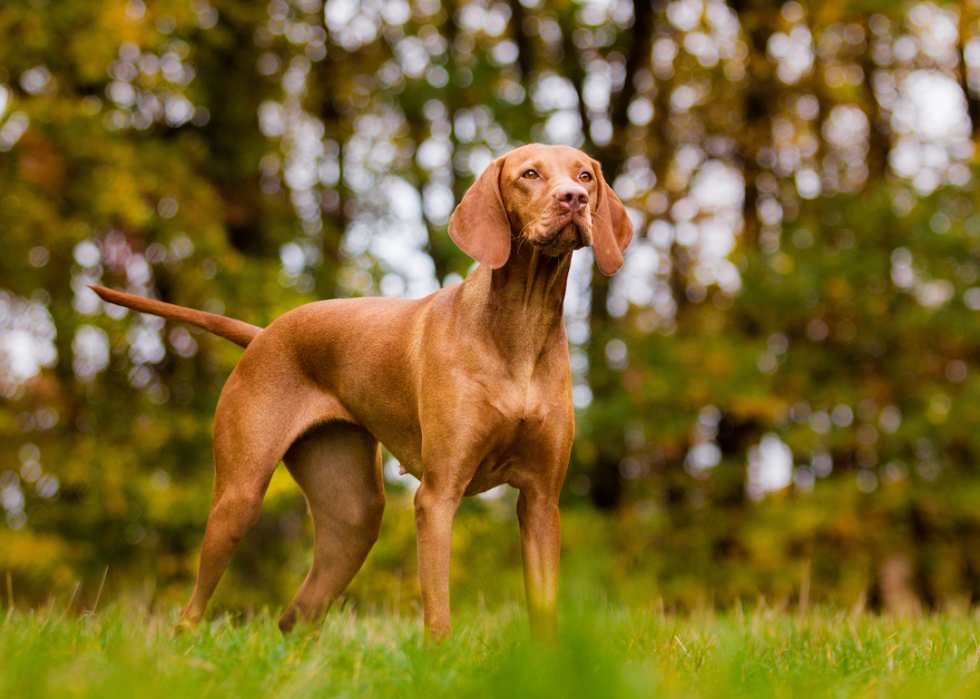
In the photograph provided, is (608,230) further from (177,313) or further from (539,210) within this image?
(177,313)

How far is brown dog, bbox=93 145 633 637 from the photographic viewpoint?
3092 millimetres

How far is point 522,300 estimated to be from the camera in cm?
323

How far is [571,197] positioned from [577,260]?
8.20m

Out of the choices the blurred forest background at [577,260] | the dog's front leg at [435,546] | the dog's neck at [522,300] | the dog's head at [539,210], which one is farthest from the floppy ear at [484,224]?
the blurred forest background at [577,260]

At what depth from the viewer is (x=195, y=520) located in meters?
9.92

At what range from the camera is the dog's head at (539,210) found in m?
3.05

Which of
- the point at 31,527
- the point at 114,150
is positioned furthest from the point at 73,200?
the point at 31,527

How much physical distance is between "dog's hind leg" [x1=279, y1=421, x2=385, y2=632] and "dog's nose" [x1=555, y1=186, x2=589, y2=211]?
1462 mm

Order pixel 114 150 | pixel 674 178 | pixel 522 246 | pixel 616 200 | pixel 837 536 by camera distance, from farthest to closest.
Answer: pixel 674 178, pixel 837 536, pixel 114 150, pixel 616 200, pixel 522 246

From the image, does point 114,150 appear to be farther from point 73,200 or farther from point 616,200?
point 616,200

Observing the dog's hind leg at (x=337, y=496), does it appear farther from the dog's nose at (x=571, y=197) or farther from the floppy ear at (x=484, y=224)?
the dog's nose at (x=571, y=197)

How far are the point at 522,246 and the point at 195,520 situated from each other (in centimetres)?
783

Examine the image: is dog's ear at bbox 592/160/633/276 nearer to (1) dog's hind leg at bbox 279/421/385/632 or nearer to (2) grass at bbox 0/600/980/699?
(2) grass at bbox 0/600/980/699

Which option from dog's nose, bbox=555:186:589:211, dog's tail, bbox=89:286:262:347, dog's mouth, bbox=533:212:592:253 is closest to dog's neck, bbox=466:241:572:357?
dog's mouth, bbox=533:212:592:253
